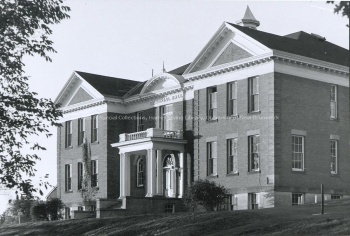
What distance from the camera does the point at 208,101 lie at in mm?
45750

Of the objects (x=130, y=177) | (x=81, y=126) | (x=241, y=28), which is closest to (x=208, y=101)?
(x=241, y=28)

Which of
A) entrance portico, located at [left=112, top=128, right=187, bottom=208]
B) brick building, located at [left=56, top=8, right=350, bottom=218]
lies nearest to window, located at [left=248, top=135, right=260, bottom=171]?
brick building, located at [left=56, top=8, right=350, bottom=218]

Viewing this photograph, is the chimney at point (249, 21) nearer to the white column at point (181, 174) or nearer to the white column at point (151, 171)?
the white column at point (181, 174)

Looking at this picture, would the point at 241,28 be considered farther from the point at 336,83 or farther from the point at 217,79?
the point at 336,83

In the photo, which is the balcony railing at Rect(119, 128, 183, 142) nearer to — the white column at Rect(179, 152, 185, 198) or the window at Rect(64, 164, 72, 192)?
the white column at Rect(179, 152, 185, 198)

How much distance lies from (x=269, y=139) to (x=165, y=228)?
456 inches

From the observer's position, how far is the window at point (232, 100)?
43.9m

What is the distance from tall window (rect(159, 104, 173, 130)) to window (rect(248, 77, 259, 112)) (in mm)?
8106

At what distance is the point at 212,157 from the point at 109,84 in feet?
44.7

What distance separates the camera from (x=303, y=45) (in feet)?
147

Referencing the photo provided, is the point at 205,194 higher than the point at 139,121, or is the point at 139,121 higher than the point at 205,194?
the point at 139,121

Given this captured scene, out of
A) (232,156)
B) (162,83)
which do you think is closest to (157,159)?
(162,83)

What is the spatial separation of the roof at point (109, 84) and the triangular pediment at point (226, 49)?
10347 mm

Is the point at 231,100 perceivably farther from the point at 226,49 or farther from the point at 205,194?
the point at 205,194
